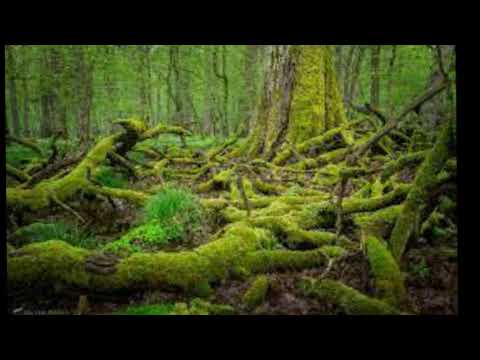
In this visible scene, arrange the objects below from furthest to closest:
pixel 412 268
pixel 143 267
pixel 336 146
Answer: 1. pixel 336 146
2. pixel 412 268
3. pixel 143 267

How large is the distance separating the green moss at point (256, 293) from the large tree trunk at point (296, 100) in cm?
603

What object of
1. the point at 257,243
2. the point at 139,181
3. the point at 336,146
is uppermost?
the point at 336,146

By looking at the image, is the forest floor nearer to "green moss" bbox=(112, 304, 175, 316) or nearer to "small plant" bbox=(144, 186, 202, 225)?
"green moss" bbox=(112, 304, 175, 316)

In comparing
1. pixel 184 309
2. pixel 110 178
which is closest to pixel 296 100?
pixel 110 178

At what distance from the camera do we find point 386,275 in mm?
3314

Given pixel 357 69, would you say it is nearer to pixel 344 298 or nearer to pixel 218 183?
pixel 218 183

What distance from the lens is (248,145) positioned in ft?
34.3

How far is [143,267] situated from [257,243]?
4.33 ft

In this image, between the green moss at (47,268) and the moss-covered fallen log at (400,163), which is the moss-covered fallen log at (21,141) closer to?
the green moss at (47,268)

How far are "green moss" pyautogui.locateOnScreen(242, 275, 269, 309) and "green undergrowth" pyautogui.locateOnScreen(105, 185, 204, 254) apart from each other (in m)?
1.93
